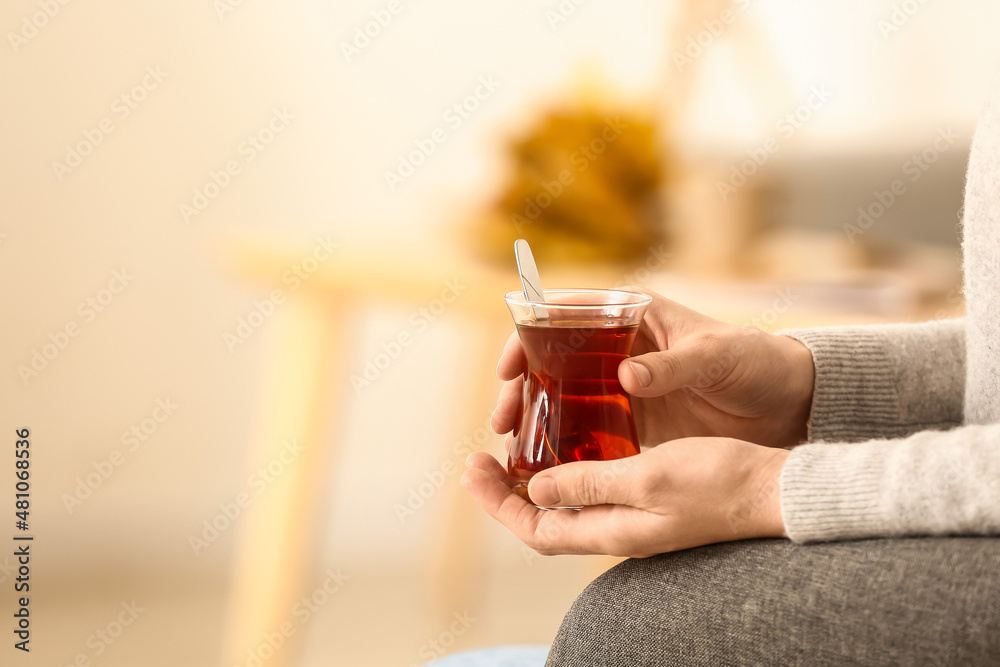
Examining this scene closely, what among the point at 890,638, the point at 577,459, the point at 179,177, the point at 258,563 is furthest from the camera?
the point at 179,177

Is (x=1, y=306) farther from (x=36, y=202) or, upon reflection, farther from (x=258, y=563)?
(x=258, y=563)

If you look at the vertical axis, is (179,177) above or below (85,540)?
above

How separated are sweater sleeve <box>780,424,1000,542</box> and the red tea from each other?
173 millimetres

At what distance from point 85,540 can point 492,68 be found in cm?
156

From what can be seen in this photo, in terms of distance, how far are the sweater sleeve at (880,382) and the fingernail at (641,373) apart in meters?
0.21

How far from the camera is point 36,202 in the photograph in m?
2.15

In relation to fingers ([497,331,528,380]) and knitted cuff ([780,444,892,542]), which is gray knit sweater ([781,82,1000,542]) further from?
fingers ([497,331,528,380])

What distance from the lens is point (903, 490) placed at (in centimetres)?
60

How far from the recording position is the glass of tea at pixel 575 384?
76cm

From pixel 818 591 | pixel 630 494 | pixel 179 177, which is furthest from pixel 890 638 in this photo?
pixel 179 177

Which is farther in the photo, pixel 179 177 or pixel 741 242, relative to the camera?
pixel 179 177

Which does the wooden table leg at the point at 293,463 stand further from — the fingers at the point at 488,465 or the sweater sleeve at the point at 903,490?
the sweater sleeve at the point at 903,490

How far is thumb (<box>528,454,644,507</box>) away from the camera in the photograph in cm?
67

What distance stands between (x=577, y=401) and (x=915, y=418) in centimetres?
35
